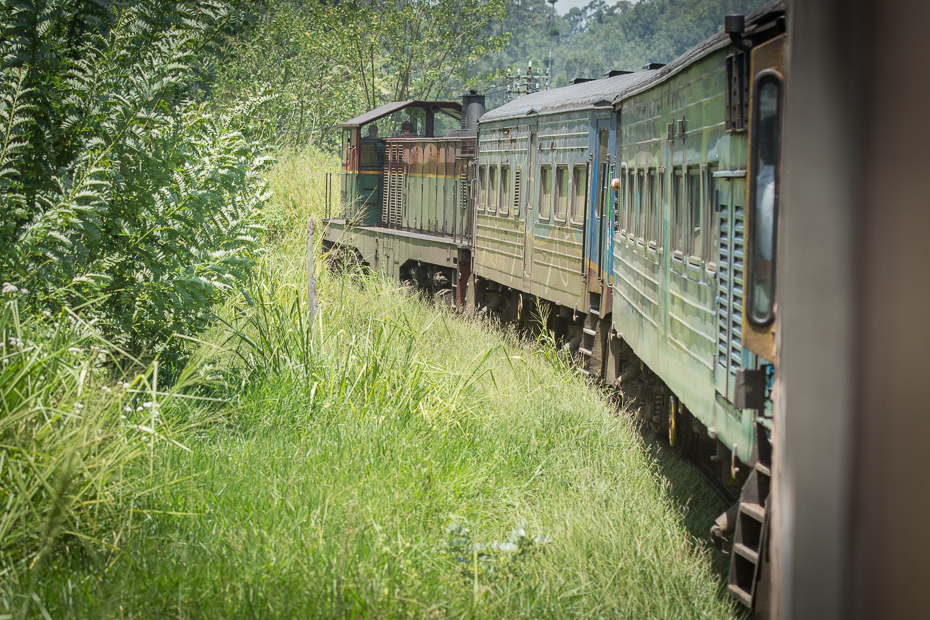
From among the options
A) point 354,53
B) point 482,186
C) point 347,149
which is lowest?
point 482,186

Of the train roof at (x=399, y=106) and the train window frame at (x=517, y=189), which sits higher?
the train roof at (x=399, y=106)

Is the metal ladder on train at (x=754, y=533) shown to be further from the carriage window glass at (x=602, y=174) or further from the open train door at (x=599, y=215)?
the carriage window glass at (x=602, y=174)

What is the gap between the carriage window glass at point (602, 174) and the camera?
1007cm

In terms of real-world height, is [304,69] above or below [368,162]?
above

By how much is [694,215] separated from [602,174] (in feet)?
14.5

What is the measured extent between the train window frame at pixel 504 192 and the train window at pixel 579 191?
242cm

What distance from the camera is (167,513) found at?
449 centimetres

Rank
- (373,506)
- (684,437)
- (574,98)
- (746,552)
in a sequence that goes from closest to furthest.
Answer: (746,552)
(373,506)
(684,437)
(574,98)

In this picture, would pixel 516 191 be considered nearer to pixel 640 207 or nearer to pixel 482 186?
pixel 482 186

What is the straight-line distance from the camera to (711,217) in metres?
5.28

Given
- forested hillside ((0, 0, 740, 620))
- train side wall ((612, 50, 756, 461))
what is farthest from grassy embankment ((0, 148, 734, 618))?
train side wall ((612, 50, 756, 461))

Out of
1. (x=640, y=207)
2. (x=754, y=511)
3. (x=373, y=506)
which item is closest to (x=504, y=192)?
(x=640, y=207)

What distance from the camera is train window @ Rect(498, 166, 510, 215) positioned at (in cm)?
1348

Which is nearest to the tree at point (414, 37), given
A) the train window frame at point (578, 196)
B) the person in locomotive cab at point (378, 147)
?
the person in locomotive cab at point (378, 147)
